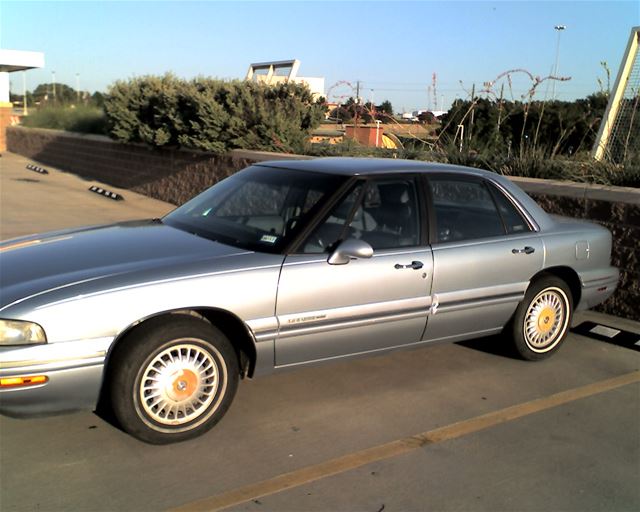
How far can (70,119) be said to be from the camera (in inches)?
906

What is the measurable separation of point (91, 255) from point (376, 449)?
6.52 feet

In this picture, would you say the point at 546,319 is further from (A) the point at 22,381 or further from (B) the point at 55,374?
(A) the point at 22,381

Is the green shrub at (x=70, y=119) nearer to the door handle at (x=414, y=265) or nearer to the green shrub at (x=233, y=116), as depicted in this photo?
the green shrub at (x=233, y=116)

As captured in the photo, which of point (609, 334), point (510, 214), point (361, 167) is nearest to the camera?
point (361, 167)

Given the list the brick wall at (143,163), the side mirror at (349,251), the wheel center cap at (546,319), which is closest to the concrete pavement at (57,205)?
the brick wall at (143,163)

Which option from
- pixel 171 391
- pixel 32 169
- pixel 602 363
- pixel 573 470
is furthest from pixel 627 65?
pixel 32 169

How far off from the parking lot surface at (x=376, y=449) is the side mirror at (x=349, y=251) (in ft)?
3.19

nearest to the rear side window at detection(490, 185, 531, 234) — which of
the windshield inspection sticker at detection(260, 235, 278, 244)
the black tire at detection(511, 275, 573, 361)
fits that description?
the black tire at detection(511, 275, 573, 361)

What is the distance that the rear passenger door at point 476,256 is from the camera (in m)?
4.49

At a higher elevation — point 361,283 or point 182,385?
point 361,283

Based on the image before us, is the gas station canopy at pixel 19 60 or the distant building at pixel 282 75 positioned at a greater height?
the gas station canopy at pixel 19 60

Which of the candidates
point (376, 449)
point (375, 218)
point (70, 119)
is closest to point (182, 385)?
point (376, 449)

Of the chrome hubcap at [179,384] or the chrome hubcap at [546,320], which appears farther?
the chrome hubcap at [546,320]

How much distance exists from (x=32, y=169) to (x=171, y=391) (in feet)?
60.6
